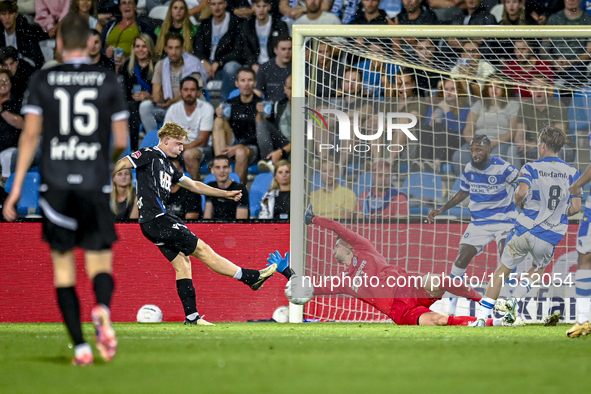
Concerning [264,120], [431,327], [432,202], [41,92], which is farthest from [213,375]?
[264,120]

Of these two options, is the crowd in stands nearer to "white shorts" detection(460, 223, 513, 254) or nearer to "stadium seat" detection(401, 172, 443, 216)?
"stadium seat" detection(401, 172, 443, 216)

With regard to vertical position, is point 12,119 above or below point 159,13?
below

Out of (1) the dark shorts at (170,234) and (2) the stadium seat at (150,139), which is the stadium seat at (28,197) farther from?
(1) the dark shorts at (170,234)

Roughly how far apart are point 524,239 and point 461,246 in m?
0.71

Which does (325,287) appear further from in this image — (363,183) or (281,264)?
(363,183)

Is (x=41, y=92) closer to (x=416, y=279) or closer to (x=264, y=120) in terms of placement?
(x=416, y=279)

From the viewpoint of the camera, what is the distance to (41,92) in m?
3.63

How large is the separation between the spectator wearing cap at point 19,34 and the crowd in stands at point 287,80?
1 cm

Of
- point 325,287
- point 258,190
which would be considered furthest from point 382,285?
point 258,190

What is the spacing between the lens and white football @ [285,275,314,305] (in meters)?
7.03

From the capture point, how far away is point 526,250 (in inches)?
293

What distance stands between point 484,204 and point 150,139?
432 cm

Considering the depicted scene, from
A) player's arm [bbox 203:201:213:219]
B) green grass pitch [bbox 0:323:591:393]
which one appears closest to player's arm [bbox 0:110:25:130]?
player's arm [bbox 203:201:213:219]

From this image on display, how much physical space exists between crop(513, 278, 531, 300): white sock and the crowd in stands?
1450 mm
